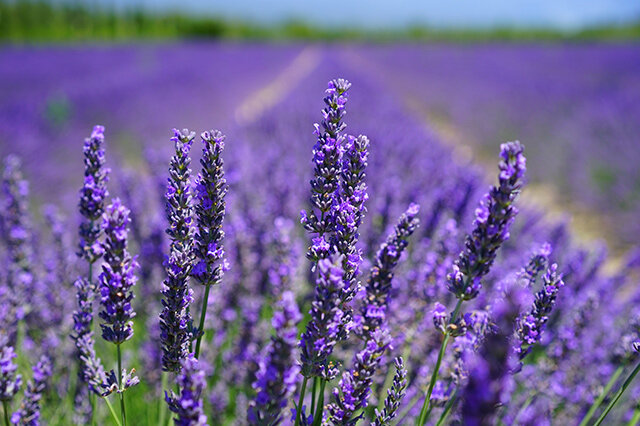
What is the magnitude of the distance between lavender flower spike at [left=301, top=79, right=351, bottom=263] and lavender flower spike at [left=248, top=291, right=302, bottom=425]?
0.90 feet

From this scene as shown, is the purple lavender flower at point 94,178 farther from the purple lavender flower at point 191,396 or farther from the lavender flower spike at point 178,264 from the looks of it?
the purple lavender flower at point 191,396

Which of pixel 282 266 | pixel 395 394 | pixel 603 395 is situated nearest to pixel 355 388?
pixel 395 394

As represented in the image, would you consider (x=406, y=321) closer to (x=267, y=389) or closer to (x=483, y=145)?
(x=267, y=389)

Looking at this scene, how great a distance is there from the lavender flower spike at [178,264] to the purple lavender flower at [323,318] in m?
0.27

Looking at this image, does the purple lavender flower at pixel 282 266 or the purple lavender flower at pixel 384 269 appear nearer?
the purple lavender flower at pixel 384 269

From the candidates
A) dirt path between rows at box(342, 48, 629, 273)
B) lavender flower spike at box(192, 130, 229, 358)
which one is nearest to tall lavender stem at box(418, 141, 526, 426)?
lavender flower spike at box(192, 130, 229, 358)

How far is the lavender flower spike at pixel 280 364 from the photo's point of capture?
73 cm

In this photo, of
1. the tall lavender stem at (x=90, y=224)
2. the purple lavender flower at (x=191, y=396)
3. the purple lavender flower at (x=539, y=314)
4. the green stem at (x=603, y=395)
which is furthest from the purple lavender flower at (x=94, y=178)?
the green stem at (x=603, y=395)

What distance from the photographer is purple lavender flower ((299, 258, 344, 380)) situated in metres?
0.83

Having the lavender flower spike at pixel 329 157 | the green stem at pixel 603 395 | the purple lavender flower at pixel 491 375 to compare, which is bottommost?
the green stem at pixel 603 395

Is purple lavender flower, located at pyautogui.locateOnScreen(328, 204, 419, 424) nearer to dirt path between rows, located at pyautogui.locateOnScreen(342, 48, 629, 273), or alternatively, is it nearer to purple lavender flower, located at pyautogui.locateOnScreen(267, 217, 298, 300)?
purple lavender flower, located at pyautogui.locateOnScreen(267, 217, 298, 300)

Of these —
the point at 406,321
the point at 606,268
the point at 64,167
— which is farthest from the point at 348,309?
the point at 64,167

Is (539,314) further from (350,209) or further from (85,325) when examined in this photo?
(85,325)

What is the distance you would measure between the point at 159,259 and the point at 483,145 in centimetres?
922
